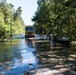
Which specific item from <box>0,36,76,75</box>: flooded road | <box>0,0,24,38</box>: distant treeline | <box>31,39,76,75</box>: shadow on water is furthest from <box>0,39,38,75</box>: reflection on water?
<box>0,0,24,38</box>: distant treeline

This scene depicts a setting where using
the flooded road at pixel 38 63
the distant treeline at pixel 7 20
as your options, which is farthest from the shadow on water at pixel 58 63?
the distant treeline at pixel 7 20

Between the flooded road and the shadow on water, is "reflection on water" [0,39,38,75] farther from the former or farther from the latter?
the shadow on water

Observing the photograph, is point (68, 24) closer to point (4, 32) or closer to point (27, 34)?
point (4, 32)

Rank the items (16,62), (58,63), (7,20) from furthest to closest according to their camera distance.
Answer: (7,20), (16,62), (58,63)

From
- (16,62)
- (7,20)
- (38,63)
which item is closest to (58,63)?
(38,63)

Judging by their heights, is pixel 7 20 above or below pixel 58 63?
above

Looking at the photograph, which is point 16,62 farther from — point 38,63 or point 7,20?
point 7,20

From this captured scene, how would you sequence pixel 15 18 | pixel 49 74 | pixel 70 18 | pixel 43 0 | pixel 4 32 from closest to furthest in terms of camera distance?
1. pixel 49 74
2. pixel 70 18
3. pixel 4 32
4. pixel 43 0
5. pixel 15 18

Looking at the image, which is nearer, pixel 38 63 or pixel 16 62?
pixel 38 63

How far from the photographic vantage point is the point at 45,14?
3155 inches

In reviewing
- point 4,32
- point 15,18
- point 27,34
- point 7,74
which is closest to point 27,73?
point 7,74

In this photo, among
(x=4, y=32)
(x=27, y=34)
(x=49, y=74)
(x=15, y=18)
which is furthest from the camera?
(x=15, y=18)

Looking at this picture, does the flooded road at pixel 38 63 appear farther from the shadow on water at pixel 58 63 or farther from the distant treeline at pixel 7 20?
the distant treeline at pixel 7 20

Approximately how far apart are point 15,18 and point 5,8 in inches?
1413
